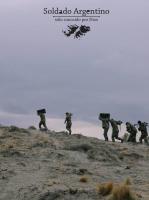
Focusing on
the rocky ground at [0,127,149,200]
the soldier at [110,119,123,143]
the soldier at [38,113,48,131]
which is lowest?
the rocky ground at [0,127,149,200]

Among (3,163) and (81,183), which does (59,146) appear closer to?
(3,163)

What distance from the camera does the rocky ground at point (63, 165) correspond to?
2225 cm

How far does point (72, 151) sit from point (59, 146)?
1.36 m

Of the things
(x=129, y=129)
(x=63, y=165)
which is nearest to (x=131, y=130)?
(x=129, y=129)

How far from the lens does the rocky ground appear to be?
22250 millimetres

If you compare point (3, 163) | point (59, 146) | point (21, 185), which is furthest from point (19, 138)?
point (21, 185)

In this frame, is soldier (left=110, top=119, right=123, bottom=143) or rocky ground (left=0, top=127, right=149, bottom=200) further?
soldier (left=110, top=119, right=123, bottom=143)

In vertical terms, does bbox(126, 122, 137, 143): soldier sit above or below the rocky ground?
above

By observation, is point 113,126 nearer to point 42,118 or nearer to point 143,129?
point 143,129

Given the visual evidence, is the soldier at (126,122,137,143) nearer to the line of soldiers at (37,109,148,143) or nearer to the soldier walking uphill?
the line of soldiers at (37,109,148,143)

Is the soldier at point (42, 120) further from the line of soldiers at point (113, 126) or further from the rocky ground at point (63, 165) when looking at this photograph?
the rocky ground at point (63, 165)

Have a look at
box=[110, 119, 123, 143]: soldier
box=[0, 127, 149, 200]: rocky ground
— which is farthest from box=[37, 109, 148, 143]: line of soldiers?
box=[0, 127, 149, 200]: rocky ground

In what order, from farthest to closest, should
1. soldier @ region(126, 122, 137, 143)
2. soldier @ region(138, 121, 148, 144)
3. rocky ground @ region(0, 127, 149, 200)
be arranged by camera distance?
soldier @ region(126, 122, 137, 143) < soldier @ region(138, 121, 148, 144) < rocky ground @ region(0, 127, 149, 200)

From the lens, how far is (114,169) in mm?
29250
